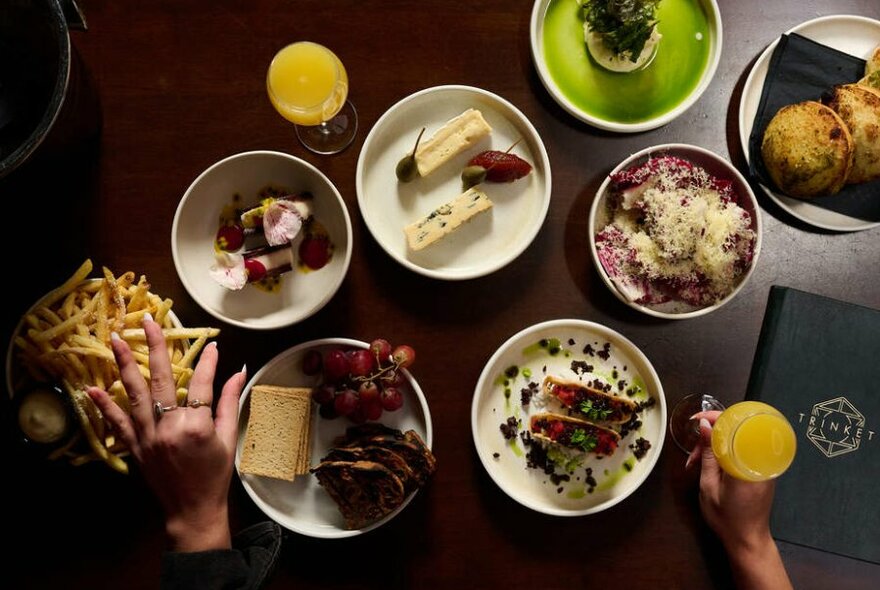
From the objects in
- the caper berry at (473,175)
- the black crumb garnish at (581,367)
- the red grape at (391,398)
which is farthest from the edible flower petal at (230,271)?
the black crumb garnish at (581,367)

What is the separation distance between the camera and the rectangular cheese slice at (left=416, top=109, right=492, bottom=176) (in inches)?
71.4

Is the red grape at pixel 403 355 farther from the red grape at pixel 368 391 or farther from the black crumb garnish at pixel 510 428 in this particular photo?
the black crumb garnish at pixel 510 428

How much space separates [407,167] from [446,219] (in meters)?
0.18

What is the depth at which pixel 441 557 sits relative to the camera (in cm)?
186

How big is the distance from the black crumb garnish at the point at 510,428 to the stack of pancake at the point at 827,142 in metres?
1.02

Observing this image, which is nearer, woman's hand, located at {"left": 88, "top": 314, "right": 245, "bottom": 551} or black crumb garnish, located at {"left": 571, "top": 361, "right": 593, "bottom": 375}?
woman's hand, located at {"left": 88, "top": 314, "right": 245, "bottom": 551}

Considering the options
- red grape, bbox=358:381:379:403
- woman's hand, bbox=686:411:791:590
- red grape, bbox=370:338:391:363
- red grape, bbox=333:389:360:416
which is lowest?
woman's hand, bbox=686:411:791:590

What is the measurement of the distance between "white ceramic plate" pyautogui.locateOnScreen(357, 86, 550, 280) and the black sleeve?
86cm

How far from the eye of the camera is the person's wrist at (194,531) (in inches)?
57.6

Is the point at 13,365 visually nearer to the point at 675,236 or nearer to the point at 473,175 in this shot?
the point at 473,175

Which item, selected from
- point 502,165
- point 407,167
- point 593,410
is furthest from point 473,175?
point 593,410

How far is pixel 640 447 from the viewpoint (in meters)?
1.86

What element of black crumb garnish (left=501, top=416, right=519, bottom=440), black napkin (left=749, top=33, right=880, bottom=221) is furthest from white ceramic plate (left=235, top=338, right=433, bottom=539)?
black napkin (left=749, top=33, right=880, bottom=221)

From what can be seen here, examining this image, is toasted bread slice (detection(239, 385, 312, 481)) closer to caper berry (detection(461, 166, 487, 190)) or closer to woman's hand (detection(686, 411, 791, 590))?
caper berry (detection(461, 166, 487, 190))
